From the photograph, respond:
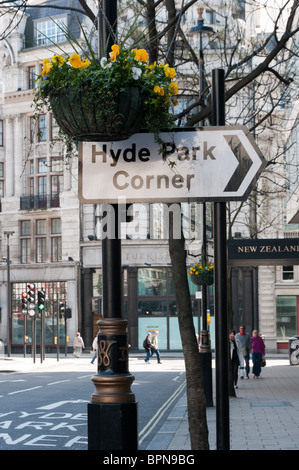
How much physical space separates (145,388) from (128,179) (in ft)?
65.3

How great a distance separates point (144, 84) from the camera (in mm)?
5066

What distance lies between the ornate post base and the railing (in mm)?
50262

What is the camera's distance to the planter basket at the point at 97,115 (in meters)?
4.91

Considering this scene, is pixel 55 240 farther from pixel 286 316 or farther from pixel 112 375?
pixel 112 375

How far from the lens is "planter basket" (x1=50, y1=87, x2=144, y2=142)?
4.91 meters

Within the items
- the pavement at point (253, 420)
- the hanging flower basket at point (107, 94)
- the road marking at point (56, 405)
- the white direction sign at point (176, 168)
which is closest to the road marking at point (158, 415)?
the pavement at point (253, 420)

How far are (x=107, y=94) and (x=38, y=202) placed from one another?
169 feet

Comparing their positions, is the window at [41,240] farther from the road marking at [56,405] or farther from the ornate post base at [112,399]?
the ornate post base at [112,399]

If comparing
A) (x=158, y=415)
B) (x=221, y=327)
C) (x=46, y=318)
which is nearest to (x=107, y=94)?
(x=221, y=327)

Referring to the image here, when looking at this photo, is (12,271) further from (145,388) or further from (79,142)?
(79,142)

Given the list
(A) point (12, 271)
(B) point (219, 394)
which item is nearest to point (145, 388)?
(B) point (219, 394)

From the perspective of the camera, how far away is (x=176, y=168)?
196 inches

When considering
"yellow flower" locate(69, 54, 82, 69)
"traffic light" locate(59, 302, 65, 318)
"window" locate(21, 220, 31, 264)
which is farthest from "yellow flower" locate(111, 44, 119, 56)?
"window" locate(21, 220, 31, 264)

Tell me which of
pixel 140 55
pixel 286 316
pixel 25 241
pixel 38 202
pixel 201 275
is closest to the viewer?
pixel 140 55
